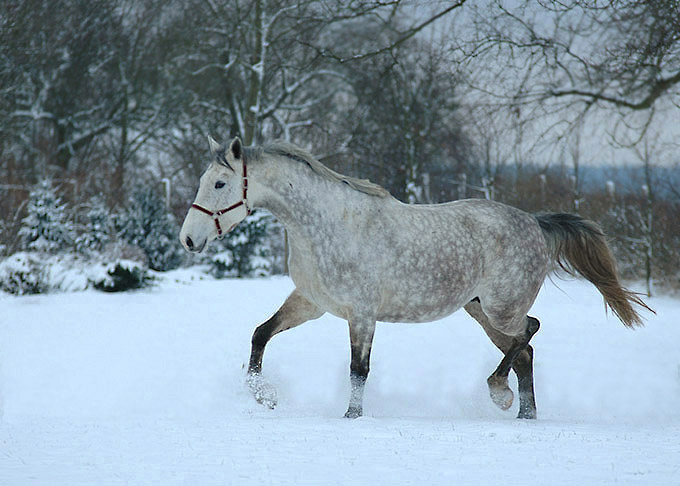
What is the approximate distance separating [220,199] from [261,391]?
1.52 m

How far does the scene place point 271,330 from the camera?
5371mm

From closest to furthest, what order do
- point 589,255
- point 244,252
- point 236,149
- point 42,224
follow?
point 236,149
point 589,255
point 42,224
point 244,252

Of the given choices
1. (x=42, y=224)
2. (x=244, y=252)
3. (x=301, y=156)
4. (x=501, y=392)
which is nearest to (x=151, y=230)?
(x=244, y=252)

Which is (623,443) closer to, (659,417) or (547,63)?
(659,417)

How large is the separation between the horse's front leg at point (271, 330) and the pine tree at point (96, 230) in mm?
10197

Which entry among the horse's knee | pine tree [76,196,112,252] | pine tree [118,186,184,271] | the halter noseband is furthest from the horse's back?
pine tree [118,186,184,271]

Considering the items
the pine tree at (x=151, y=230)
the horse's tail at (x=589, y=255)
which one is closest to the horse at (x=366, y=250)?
the horse's tail at (x=589, y=255)

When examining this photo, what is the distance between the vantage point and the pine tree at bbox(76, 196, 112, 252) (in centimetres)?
1482

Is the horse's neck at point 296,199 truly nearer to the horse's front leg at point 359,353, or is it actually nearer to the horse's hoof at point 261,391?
the horse's front leg at point 359,353

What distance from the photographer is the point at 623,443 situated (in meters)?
4.14

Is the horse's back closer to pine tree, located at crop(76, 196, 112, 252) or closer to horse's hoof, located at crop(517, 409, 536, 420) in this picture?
horse's hoof, located at crop(517, 409, 536, 420)

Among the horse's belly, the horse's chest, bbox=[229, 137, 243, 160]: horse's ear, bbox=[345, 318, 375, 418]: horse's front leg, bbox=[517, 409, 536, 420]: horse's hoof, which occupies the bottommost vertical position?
bbox=[517, 409, 536, 420]: horse's hoof

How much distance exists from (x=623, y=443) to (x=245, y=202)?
2.79 metres

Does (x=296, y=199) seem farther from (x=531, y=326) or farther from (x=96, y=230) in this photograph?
(x=96, y=230)
